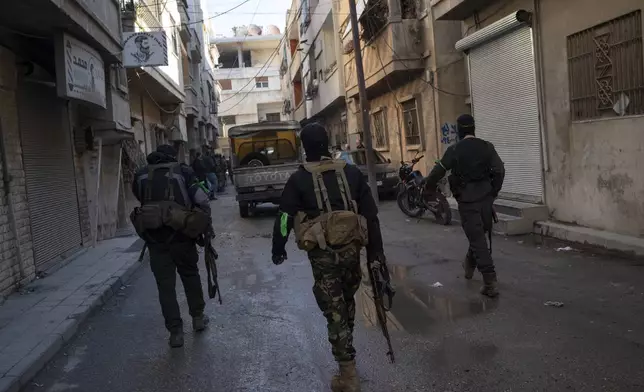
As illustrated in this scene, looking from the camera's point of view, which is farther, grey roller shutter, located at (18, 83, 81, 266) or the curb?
grey roller shutter, located at (18, 83, 81, 266)

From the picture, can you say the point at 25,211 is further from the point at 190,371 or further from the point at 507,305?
the point at 507,305

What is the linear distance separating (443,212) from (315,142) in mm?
8098

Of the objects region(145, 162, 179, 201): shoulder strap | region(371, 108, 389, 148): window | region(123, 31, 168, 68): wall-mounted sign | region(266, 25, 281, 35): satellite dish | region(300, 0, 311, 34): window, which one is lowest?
region(145, 162, 179, 201): shoulder strap

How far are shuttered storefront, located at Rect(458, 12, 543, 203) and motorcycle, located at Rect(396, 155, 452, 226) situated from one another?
1.20 meters

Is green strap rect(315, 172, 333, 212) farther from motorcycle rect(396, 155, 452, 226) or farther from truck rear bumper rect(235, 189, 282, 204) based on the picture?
truck rear bumper rect(235, 189, 282, 204)

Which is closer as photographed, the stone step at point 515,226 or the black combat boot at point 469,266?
the black combat boot at point 469,266

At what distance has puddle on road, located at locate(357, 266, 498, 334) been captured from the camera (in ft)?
17.0

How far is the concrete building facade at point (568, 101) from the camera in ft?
25.2

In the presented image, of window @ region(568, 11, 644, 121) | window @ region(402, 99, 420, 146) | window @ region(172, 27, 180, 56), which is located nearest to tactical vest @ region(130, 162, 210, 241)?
window @ region(568, 11, 644, 121)

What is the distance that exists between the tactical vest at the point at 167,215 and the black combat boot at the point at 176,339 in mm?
817

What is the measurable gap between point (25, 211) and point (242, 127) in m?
10.7

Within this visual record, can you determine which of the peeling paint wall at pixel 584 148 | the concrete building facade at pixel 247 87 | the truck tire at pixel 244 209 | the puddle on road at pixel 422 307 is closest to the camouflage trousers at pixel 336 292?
the puddle on road at pixel 422 307

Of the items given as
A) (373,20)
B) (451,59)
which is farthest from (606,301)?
(373,20)

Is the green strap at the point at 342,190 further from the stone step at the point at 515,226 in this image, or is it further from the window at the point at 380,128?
the window at the point at 380,128
